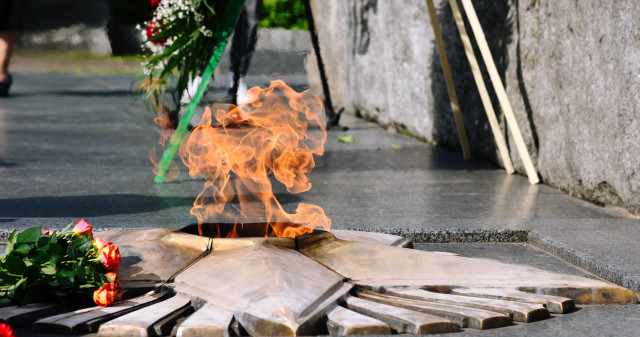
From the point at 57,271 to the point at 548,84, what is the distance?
3.61 meters

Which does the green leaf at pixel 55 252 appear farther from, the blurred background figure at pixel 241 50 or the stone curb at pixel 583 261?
the blurred background figure at pixel 241 50

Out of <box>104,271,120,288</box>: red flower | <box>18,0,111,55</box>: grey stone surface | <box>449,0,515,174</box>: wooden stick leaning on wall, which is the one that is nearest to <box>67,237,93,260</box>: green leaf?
<box>104,271,120,288</box>: red flower

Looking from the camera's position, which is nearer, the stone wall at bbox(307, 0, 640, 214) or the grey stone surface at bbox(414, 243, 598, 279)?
the grey stone surface at bbox(414, 243, 598, 279)

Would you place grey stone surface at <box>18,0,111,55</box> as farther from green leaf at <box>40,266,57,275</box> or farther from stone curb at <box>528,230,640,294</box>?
green leaf at <box>40,266,57,275</box>

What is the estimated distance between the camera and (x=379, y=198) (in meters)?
4.98

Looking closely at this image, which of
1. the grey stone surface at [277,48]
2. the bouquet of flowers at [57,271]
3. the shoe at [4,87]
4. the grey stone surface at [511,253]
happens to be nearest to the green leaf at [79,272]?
the bouquet of flowers at [57,271]

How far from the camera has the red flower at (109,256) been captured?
9.21ft

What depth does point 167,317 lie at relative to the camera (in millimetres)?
2580

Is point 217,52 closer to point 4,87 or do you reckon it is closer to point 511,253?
point 511,253

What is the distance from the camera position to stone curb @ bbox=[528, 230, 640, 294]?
125 inches

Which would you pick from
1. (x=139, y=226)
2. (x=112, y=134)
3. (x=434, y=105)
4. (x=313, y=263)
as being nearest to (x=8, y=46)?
(x=112, y=134)

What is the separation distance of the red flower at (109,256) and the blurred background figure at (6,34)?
30.0 feet

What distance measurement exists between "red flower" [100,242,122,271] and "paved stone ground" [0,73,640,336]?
1.18 meters

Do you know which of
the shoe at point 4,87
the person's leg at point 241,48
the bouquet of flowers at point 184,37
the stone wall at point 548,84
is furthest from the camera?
the shoe at point 4,87
